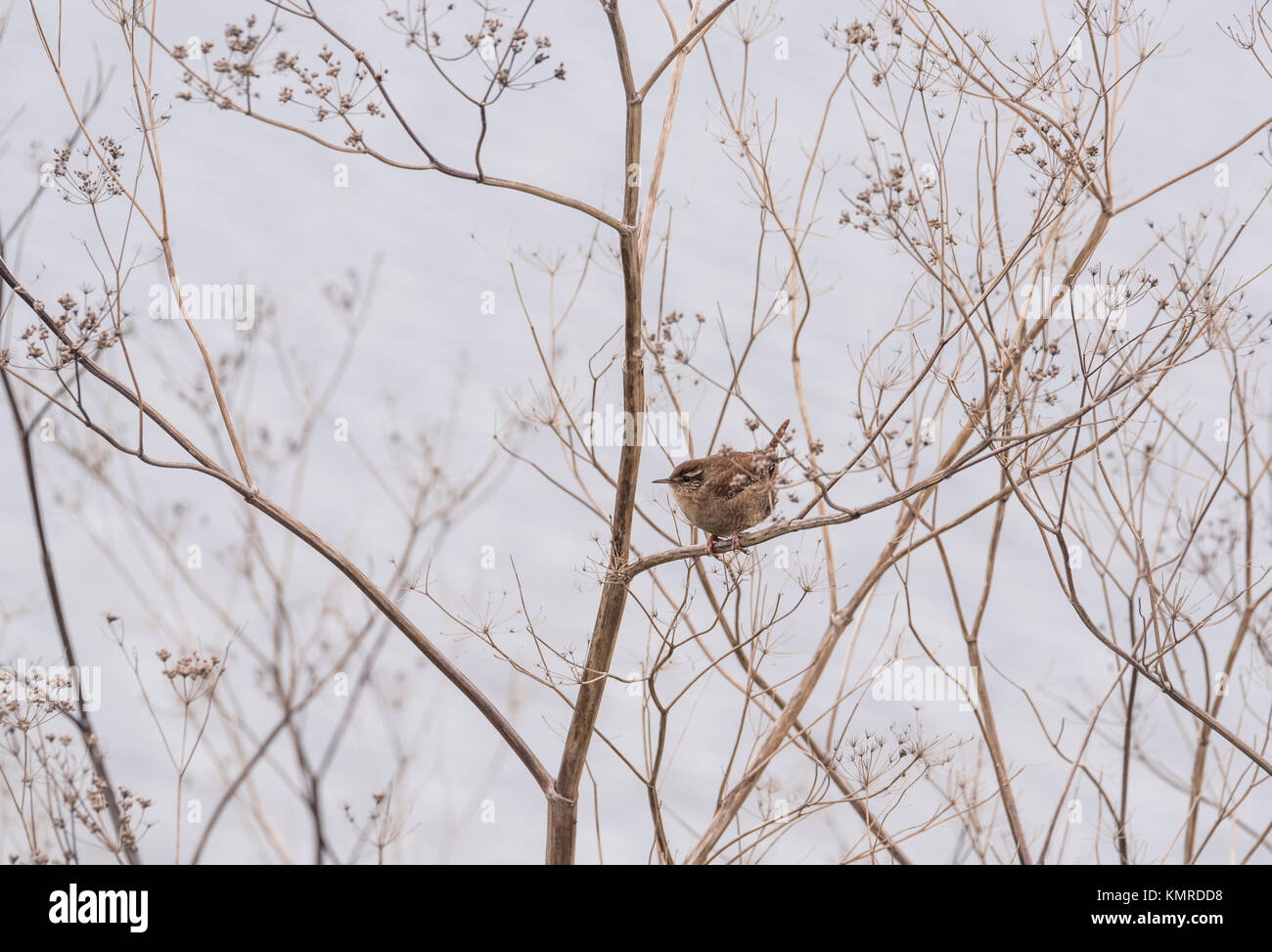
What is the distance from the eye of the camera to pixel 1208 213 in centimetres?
294

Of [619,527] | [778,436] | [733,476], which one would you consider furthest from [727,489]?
[778,436]

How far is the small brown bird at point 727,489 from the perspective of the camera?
265 cm

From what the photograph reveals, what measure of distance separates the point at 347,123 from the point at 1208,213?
2084 millimetres

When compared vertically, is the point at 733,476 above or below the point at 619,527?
above

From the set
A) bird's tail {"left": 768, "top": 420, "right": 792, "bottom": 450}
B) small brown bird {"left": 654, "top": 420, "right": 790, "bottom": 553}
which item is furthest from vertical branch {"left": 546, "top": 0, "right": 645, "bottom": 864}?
bird's tail {"left": 768, "top": 420, "right": 792, "bottom": 450}

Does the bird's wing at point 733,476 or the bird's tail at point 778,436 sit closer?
the bird's tail at point 778,436

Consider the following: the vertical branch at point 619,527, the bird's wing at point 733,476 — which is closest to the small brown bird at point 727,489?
the bird's wing at point 733,476

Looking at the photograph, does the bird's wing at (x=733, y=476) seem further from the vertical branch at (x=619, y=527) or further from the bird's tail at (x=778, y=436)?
the vertical branch at (x=619, y=527)

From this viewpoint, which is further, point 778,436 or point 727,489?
Result: point 727,489

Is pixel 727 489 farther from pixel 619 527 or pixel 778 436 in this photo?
pixel 778 436

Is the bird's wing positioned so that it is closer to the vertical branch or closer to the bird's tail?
the bird's tail

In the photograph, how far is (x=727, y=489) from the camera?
288 centimetres
